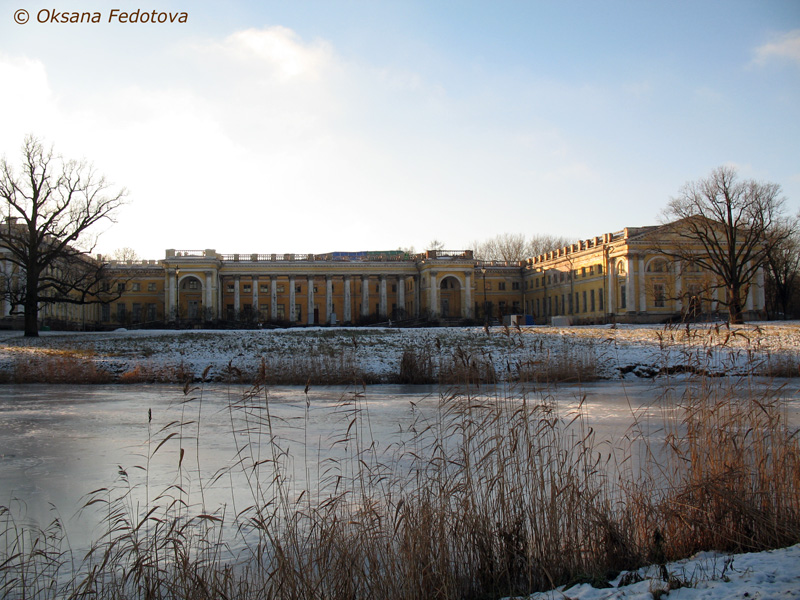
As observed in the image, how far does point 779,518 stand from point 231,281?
257ft

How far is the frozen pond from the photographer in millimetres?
6277

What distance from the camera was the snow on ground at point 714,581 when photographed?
146 inches

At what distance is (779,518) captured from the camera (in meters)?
5.06

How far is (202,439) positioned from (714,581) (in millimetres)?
7124

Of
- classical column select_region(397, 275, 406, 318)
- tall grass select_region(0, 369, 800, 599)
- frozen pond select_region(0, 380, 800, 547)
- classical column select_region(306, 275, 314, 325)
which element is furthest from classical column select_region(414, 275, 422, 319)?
tall grass select_region(0, 369, 800, 599)

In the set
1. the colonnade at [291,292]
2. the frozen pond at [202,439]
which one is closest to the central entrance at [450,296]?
the colonnade at [291,292]

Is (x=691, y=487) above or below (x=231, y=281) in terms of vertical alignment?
below

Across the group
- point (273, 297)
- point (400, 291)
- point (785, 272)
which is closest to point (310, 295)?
point (273, 297)

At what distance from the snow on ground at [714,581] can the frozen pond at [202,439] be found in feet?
4.98

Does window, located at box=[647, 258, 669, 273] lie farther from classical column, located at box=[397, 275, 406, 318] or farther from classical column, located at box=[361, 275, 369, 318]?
classical column, located at box=[361, 275, 369, 318]

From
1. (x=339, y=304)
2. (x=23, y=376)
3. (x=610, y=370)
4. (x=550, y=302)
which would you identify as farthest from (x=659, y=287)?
(x=23, y=376)

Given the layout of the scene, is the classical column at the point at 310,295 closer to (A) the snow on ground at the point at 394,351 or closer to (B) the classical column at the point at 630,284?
(B) the classical column at the point at 630,284

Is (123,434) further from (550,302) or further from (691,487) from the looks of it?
(550,302)

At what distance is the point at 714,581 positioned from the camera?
395 cm
